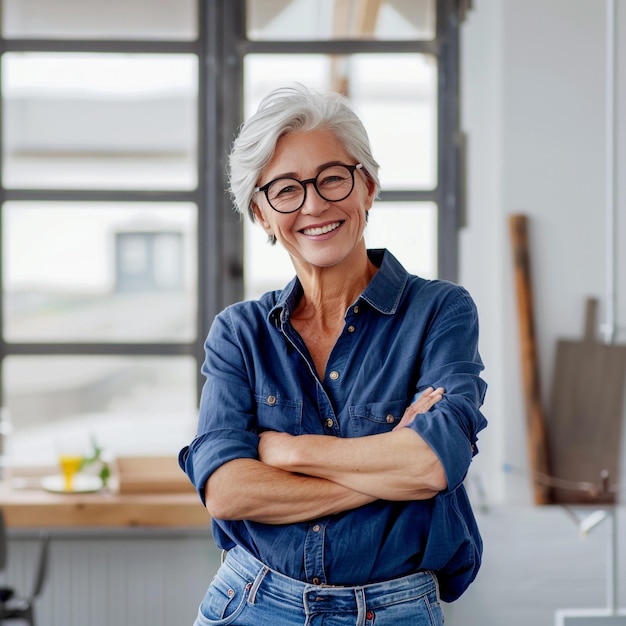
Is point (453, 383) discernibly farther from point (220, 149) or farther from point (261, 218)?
point (220, 149)

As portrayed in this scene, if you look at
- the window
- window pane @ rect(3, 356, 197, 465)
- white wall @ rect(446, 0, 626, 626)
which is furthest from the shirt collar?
window pane @ rect(3, 356, 197, 465)

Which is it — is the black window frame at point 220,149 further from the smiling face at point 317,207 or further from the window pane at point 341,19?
the smiling face at point 317,207

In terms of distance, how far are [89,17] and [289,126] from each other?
2611mm

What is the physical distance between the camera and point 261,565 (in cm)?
129

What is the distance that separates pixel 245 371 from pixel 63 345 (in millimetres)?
Answer: 2441

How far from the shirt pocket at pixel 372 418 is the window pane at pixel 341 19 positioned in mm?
2592

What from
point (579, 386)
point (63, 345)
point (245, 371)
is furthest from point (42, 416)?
point (245, 371)

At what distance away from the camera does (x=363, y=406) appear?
1327mm

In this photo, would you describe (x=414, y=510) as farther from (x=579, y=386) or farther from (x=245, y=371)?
(x=579, y=386)

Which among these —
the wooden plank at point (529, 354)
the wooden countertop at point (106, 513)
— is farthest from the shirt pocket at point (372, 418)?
the wooden plank at point (529, 354)

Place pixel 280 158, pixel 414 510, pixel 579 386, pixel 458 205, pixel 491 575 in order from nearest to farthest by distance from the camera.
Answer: pixel 414 510 → pixel 280 158 → pixel 491 575 → pixel 579 386 → pixel 458 205

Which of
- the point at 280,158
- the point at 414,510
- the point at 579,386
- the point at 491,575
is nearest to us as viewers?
the point at 414,510

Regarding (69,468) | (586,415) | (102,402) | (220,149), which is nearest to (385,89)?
(220,149)

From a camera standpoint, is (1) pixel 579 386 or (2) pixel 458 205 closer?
(1) pixel 579 386
